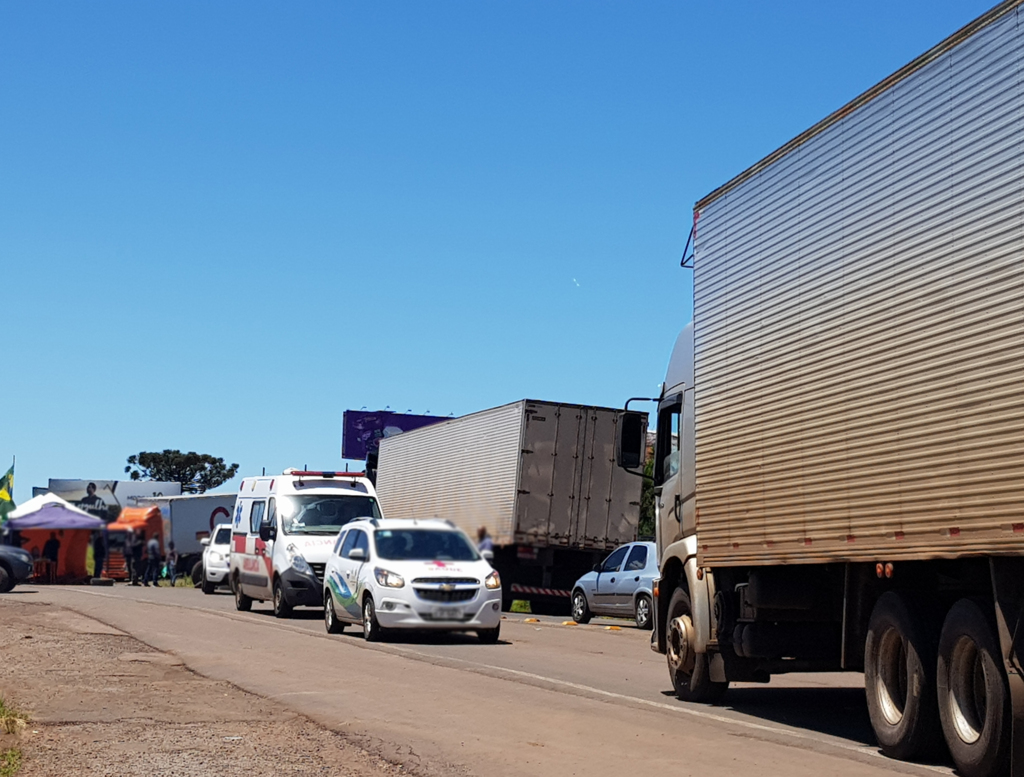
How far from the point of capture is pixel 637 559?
78.8 ft

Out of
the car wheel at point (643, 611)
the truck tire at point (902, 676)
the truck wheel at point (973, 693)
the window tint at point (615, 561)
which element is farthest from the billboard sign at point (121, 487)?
the truck wheel at point (973, 693)

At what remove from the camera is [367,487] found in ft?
88.2

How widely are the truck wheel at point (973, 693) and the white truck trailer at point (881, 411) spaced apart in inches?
0.5

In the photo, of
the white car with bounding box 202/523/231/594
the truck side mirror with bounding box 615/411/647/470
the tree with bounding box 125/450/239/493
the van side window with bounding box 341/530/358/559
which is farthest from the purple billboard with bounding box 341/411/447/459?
the truck side mirror with bounding box 615/411/647/470

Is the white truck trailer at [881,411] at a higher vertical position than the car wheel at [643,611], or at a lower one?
higher

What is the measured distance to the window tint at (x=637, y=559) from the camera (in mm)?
23766

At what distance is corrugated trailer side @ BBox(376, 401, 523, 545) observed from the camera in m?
30.3

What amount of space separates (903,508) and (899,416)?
21.3 inches

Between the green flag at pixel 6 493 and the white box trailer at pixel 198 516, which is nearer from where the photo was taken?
the green flag at pixel 6 493

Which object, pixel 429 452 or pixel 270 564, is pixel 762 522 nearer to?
pixel 270 564

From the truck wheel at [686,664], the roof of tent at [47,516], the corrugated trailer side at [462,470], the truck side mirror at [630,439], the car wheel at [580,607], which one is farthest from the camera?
the corrugated trailer side at [462,470]

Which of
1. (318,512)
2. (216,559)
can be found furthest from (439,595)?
(216,559)

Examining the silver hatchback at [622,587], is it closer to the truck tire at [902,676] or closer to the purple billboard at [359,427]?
the truck tire at [902,676]

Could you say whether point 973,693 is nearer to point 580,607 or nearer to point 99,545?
point 99,545
